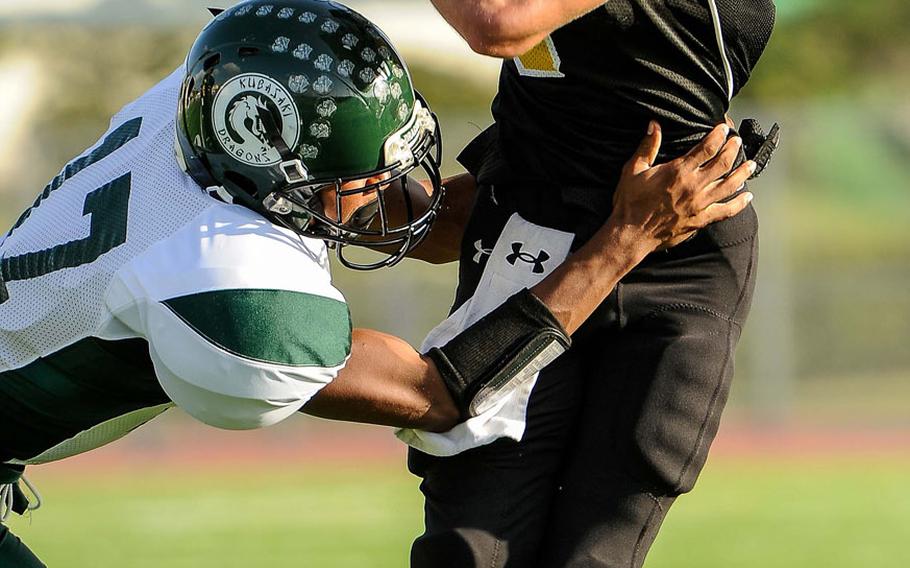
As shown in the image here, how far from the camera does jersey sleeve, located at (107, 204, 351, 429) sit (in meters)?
2.22

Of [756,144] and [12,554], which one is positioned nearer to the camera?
[12,554]

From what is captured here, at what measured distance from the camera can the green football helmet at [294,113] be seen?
2398 millimetres

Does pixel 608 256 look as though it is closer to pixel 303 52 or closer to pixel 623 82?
pixel 623 82

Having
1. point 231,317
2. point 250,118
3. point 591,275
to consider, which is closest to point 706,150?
point 591,275

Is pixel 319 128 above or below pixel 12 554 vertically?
above

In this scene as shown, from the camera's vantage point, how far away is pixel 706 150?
267cm

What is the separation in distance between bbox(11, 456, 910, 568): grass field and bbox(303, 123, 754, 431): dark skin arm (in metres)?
2.58

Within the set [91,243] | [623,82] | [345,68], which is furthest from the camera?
[623,82]

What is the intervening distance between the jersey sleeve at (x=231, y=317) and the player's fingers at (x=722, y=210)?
762 millimetres

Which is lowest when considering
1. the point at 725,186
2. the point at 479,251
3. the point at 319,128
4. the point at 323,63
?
the point at 479,251

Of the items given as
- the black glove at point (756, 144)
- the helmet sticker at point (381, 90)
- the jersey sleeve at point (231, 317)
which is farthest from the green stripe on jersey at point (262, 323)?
the black glove at point (756, 144)

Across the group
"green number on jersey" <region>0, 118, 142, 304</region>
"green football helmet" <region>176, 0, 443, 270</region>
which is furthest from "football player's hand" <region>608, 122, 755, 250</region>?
"green number on jersey" <region>0, 118, 142, 304</region>

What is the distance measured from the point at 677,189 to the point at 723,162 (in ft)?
0.39

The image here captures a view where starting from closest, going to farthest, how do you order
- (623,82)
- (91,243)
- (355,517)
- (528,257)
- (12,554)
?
(91,243), (12,554), (623,82), (528,257), (355,517)
